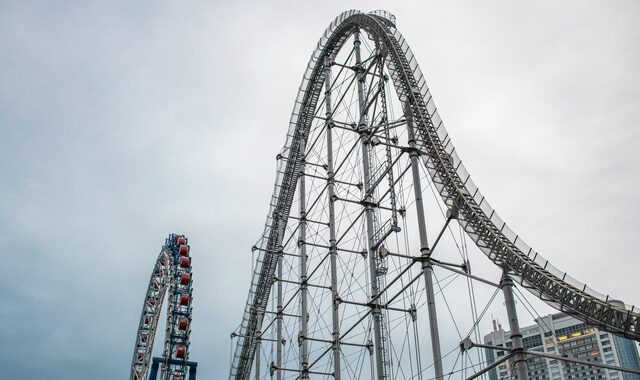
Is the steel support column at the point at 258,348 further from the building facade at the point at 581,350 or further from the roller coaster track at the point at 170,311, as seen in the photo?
the building facade at the point at 581,350

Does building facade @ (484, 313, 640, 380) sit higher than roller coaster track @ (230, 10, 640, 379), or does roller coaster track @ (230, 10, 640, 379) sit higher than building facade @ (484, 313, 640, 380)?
building facade @ (484, 313, 640, 380)

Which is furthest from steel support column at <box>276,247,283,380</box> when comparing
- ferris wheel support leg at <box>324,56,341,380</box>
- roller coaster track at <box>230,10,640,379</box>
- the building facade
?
the building facade

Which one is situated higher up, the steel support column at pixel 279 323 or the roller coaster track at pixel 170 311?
the roller coaster track at pixel 170 311

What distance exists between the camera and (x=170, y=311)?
118 ft

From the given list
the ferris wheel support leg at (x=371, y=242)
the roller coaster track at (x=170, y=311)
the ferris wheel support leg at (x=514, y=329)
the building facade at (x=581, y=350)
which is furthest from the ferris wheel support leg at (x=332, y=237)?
the building facade at (x=581, y=350)

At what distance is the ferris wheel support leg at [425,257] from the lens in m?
15.0

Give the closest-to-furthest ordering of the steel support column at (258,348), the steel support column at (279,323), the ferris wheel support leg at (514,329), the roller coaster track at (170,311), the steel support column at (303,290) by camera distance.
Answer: the ferris wheel support leg at (514,329) → the steel support column at (303,290) → the steel support column at (279,323) → the steel support column at (258,348) → the roller coaster track at (170,311)

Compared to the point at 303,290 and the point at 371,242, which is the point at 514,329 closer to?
the point at 371,242

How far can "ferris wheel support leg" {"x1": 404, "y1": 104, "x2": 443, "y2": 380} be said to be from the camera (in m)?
15.0

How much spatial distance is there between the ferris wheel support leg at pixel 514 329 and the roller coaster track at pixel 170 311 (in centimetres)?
2471

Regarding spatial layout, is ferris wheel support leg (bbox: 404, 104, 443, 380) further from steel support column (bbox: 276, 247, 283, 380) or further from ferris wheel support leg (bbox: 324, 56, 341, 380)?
steel support column (bbox: 276, 247, 283, 380)

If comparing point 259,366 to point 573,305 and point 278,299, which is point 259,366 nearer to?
point 278,299

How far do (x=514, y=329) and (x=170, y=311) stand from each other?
26368 millimetres

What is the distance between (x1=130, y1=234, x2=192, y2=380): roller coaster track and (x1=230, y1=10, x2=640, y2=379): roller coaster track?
5251mm
